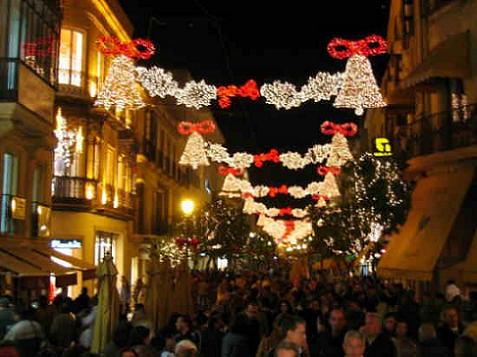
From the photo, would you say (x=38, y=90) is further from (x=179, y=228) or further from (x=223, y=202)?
(x=223, y=202)

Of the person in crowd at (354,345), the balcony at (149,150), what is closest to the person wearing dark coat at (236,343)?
the person in crowd at (354,345)

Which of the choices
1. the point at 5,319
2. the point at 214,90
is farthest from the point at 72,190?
the point at 5,319

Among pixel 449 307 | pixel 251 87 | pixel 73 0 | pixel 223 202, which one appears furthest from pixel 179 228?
pixel 449 307

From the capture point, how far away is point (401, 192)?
1045 inches

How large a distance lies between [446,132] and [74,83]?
1614cm

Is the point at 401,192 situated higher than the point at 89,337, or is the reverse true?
the point at 401,192

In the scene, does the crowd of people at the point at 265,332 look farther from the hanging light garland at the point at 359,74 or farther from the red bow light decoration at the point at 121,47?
the red bow light decoration at the point at 121,47

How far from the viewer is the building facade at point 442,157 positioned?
20797 mm

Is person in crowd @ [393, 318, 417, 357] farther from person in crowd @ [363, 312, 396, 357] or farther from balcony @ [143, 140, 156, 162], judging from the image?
balcony @ [143, 140, 156, 162]

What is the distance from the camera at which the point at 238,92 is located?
880 inches

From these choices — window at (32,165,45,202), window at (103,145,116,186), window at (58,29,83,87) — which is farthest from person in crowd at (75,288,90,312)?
window at (103,145,116,186)

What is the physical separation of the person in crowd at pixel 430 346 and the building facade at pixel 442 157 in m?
10.2

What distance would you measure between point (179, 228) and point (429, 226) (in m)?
24.6

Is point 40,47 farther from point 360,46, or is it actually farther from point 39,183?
point 360,46
